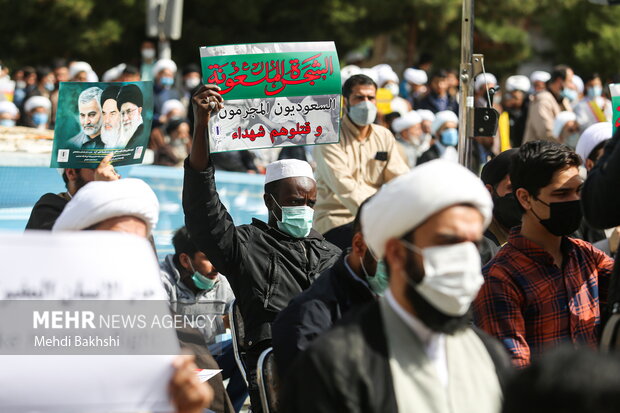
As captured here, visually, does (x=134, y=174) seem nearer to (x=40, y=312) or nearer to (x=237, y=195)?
(x=237, y=195)

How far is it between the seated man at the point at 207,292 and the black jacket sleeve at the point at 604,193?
2.66 m

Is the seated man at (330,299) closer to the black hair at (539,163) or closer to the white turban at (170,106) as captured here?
the black hair at (539,163)

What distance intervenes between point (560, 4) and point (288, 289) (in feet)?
80.3

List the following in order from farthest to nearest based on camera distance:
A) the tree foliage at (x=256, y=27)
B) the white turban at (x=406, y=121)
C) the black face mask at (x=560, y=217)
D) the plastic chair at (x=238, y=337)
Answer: the tree foliage at (x=256, y=27), the white turban at (x=406, y=121), the plastic chair at (x=238, y=337), the black face mask at (x=560, y=217)

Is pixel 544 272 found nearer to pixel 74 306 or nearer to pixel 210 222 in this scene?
pixel 210 222

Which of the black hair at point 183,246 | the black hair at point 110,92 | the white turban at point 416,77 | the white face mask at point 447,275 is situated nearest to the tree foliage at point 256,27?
the white turban at point 416,77

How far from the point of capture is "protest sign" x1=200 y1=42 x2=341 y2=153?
603cm

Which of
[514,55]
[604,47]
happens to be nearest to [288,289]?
[514,55]

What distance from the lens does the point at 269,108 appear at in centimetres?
621

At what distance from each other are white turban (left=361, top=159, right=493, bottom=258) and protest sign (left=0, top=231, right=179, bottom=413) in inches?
23.9

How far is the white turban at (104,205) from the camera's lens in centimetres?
313

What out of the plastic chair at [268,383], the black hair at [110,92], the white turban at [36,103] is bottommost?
the plastic chair at [268,383]

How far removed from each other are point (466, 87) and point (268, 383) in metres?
2.83

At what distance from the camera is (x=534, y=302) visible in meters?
4.08
